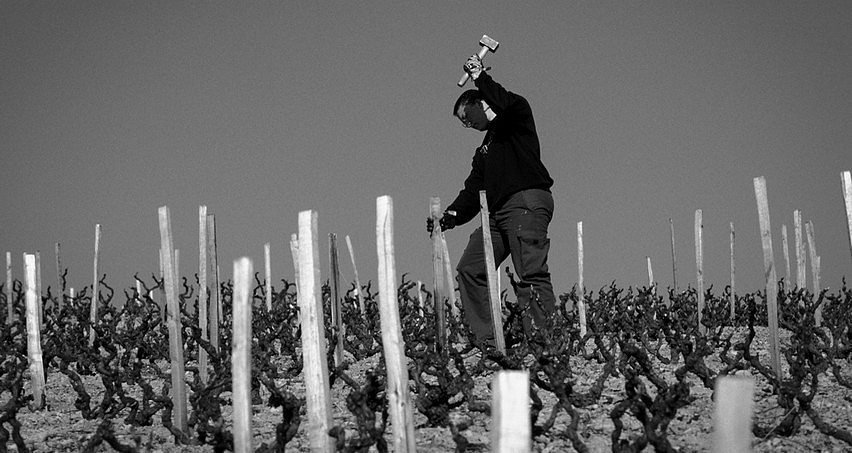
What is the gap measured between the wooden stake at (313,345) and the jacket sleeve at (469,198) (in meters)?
3.30

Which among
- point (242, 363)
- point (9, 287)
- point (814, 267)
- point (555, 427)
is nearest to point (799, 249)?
point (814, 267)

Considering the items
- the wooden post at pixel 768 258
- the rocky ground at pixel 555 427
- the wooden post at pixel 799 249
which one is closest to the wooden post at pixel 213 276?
the rocky ground at pixel 555 427

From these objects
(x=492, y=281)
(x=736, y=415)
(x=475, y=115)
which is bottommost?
(x=736, y=415)

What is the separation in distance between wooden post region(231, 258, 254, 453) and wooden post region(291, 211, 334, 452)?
0.46m

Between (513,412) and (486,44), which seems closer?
(513,412)

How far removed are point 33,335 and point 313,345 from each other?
3.34 metres

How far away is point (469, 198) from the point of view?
22.0 ft

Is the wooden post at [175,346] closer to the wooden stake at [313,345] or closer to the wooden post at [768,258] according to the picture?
the wooden stake at [313,345]

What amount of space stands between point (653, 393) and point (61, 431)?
11.7 ft

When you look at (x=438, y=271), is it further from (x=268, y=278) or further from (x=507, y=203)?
(x=268, y=278)

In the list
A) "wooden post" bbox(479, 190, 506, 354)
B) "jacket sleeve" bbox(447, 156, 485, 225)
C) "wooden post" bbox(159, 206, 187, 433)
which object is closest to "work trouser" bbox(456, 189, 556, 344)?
"jacket sleeve" bbox(447, 156, 485, 225)

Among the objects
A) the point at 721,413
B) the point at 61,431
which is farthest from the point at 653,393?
the point at 721,413

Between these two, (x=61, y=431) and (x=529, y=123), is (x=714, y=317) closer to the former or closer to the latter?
(x=529, y=123)

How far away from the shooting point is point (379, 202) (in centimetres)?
A: 354
